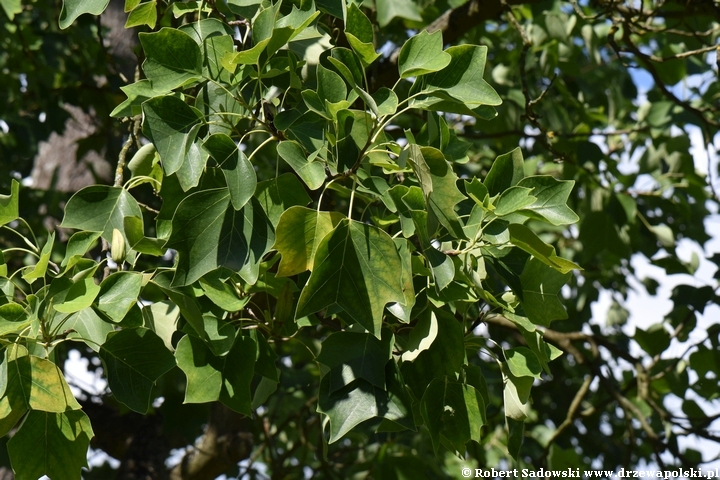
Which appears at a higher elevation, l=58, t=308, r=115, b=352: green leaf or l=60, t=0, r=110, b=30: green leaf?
l=60, t=0, r=110, b=30: green leaf

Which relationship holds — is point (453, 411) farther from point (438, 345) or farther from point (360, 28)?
point (360, 28)

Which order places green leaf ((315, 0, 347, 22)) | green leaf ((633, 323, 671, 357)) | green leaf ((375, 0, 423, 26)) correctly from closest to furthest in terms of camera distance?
green leaf ((315, 0, 347, 22)) < green leaf ((375, 0, 423, 26)) < green leaf ((633, 323, 671, 357))

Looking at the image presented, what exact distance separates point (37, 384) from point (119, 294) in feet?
0.54

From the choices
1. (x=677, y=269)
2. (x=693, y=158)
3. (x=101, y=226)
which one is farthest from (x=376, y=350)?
(x=693, y=158)

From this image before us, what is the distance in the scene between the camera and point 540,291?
1185 millimetres

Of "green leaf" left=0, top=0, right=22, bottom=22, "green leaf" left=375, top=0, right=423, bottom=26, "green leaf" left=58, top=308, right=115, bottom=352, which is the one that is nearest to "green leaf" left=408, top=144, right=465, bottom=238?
"green leaf" left=58, top=308, right=115, bottom=352

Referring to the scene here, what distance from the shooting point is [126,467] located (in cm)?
267

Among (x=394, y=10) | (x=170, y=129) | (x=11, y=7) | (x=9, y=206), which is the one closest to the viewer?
(x=170, y=129)

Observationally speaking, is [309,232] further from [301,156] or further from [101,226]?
[101,226]

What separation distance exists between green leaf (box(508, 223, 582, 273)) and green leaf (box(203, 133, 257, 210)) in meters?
0.38

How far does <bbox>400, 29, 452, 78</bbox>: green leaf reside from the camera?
1.11 m

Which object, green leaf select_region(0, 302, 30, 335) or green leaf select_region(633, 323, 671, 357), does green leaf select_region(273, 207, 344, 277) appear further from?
green leaf select_region(633, 323, 671, 357)

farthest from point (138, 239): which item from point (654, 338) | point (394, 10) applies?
point (654, 338)

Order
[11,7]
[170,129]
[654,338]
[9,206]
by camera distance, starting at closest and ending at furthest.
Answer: [170,129], [9,206], [11,7], [654,338]
